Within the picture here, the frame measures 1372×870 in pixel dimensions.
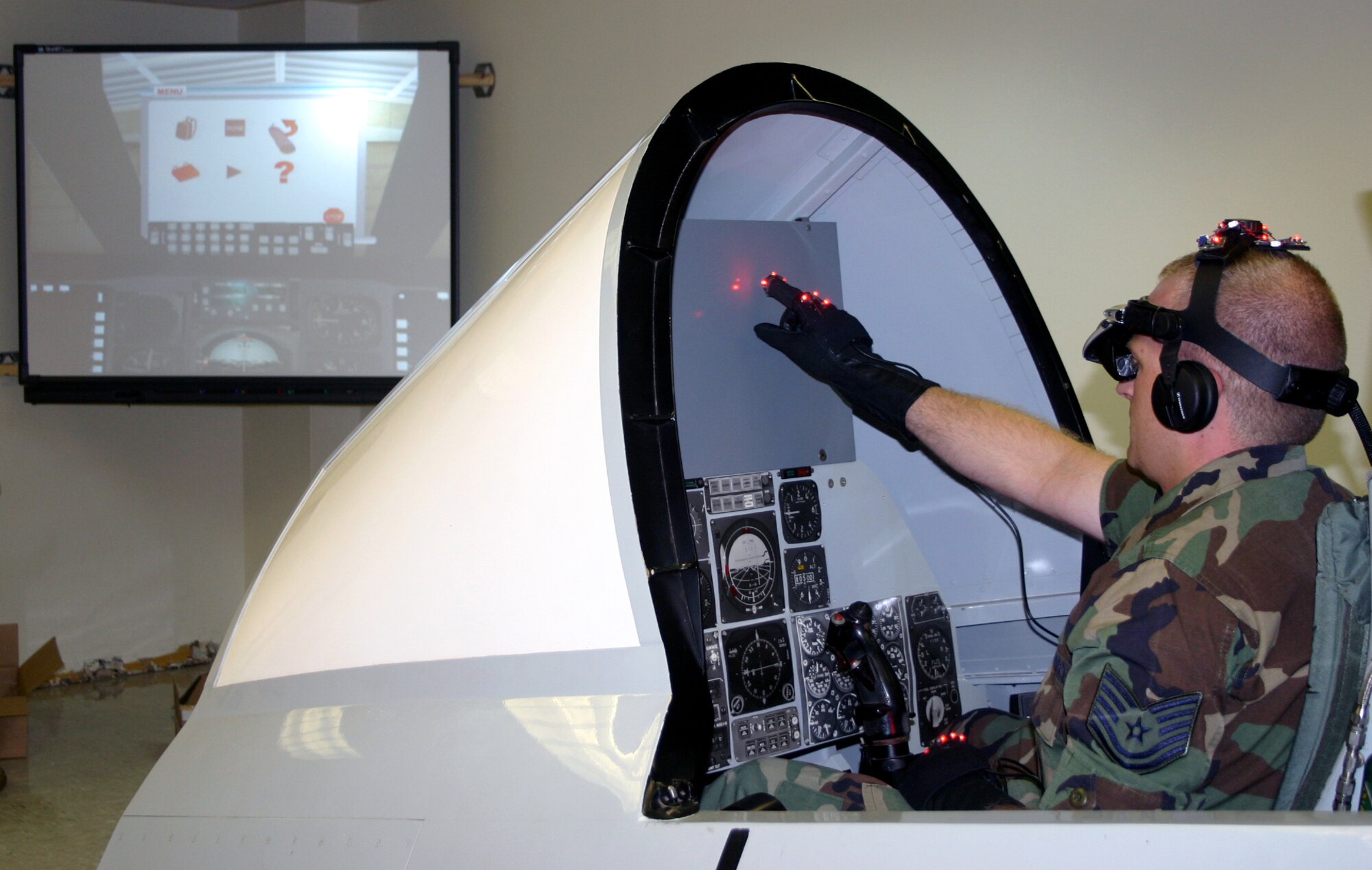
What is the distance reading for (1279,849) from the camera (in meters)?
0.73

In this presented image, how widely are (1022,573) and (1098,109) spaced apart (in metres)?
1.60

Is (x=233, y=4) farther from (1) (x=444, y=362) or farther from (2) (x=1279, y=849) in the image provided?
(2) (x=1279, y=849)

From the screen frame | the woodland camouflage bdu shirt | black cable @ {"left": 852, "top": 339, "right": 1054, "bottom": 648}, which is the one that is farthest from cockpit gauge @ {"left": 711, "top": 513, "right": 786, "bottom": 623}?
the screen frame

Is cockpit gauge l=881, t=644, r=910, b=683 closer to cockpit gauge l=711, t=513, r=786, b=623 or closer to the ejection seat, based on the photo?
cockpit gauge l=711, t=513, r=786, b=623

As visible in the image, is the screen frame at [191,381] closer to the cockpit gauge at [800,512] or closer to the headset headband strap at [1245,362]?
the cockpit gauge at [800,512]

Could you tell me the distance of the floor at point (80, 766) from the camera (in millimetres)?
2660

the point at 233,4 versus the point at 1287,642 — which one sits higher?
the point at 233,4

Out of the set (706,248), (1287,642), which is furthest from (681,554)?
(706,248)

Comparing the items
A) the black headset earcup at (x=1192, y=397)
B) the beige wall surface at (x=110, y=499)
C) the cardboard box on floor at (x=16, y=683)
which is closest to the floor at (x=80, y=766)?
the cardboard box on floor at (x=16, y=683)

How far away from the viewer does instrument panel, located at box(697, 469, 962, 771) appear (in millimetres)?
Result: 1618

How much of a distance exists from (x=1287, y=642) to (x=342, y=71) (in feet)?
13.2

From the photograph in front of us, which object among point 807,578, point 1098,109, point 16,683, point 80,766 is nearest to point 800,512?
point 807,578

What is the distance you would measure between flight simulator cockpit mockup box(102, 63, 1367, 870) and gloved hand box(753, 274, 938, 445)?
0.14ft

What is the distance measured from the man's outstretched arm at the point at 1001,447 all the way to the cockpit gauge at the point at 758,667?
16.4 inches
